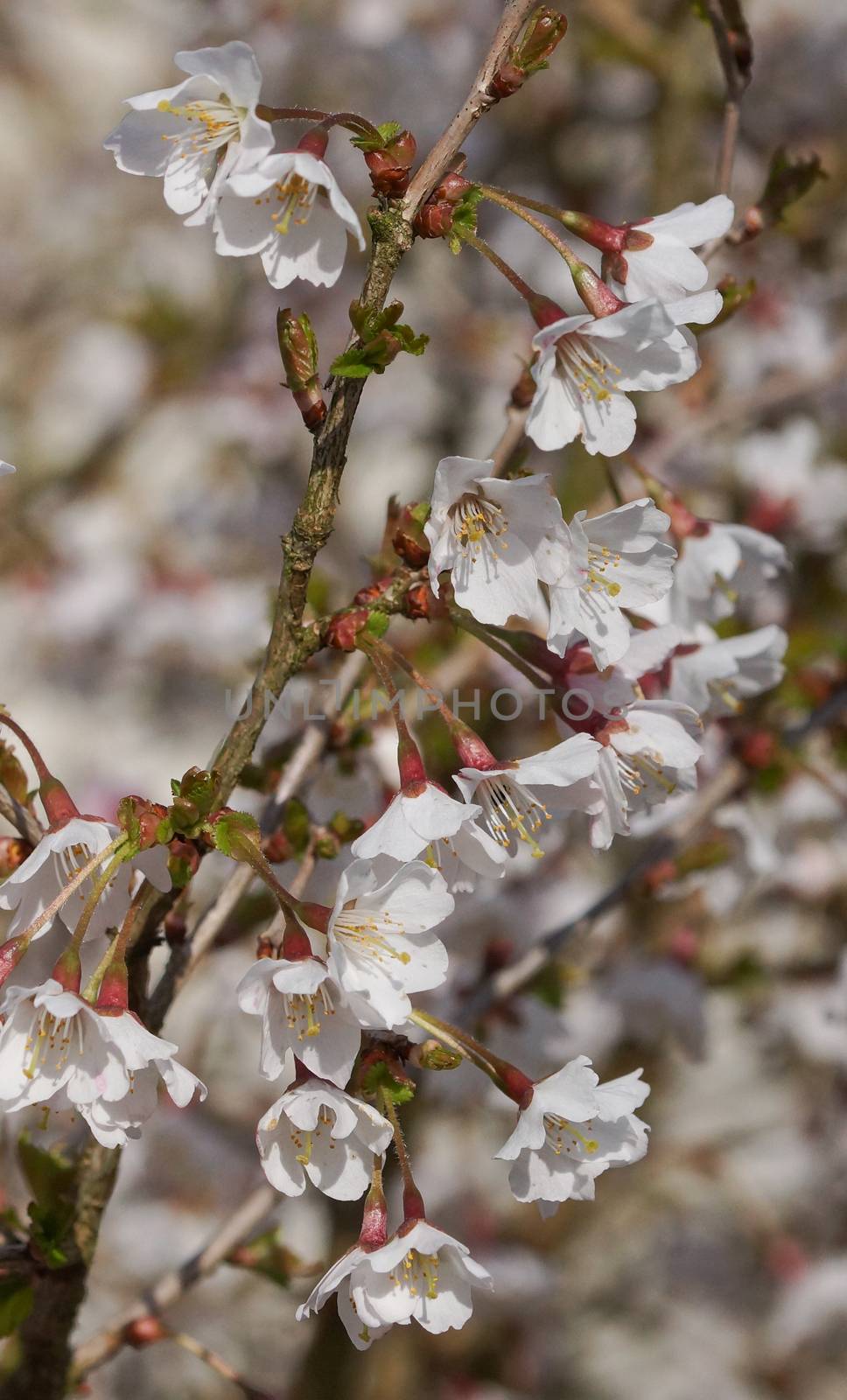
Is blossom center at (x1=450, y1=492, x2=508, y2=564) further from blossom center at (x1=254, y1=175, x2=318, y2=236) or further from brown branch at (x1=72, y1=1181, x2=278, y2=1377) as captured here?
Answer: brown branch at (x1=72, y1=1181, x2=278, y2=1377)

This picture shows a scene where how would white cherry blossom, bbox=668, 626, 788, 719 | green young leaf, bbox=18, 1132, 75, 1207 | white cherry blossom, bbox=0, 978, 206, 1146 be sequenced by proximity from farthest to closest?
white cherry blossom, bbox=668, 626, 788, 719
green young leaf, bbox=18, 1132, 75, 1207
white cherry blossom, bbox=0, 978, 206, 1146

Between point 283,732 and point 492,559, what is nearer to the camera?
point 492,559

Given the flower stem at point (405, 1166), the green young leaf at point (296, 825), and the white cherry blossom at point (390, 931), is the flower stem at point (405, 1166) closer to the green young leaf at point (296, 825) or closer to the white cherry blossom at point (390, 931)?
the white cherry blossom at point (390, 931)

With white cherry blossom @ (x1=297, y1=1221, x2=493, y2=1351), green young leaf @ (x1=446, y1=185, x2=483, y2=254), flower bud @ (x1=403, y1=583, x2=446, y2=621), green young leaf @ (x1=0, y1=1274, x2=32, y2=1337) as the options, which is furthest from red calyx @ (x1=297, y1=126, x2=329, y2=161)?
green young leaf @ (x1=0, y1=1274, x2=32, y2=1337)

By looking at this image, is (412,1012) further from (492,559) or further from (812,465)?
(812,465)

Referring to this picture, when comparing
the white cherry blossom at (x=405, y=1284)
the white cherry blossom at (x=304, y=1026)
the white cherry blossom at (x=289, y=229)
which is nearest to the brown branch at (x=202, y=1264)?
the white cherry blossom at (x=405, y=1284)

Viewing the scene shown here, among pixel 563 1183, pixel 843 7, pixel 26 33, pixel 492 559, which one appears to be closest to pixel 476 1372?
pixel 563 1183
